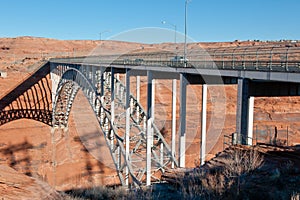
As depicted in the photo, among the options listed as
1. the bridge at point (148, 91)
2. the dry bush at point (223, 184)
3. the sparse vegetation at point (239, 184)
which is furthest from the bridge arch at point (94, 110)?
the dry bush at point (223, 184)

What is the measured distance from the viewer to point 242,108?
349 inches

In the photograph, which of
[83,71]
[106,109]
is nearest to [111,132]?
[106,109]

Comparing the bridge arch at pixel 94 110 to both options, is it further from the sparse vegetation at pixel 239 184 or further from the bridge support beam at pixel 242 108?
the sparse vegetation at pixel 239 184

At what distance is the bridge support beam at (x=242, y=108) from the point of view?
8.66m

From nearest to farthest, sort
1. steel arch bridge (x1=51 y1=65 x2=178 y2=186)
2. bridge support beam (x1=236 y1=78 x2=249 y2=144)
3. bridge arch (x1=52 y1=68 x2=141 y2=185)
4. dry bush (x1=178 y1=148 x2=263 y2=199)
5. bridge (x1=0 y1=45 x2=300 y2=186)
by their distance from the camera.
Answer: dry bush (x1=178 y1=148 x2=263 y2=199), bridge support beam (x1=236 y1=78 x2=249 y2=144), bridge (x1=0 y1=45 x2=300 y2=186), steel arch bridge (x1=51 y1=65 x2=178 y2=186), bridge arch (x1=52 y1=68 x2=141 y2=185)

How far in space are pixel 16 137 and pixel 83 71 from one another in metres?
14.4

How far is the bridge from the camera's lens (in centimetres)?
891

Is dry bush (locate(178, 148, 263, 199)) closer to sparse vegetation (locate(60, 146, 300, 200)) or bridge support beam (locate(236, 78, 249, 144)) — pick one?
sparse vegetation (locate(60, 146, 300, 200))

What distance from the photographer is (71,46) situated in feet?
250

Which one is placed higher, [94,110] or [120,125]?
[94,110]

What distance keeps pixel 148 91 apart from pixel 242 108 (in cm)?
613

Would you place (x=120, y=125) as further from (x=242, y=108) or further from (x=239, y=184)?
(x=239, y=184)

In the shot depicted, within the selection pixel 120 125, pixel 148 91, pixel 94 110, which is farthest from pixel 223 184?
pixel 94 110

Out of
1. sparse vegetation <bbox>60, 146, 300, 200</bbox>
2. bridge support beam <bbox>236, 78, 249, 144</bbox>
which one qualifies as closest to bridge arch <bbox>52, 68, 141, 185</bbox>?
bridge support beam <bbox>236, 78, 249, 144</bbox>
